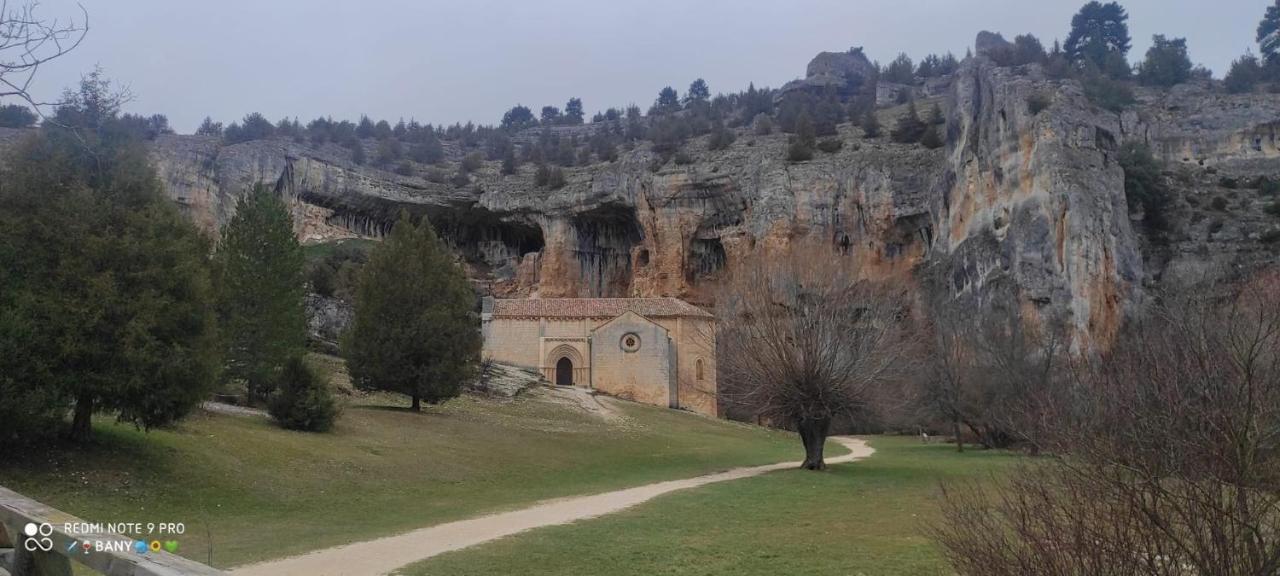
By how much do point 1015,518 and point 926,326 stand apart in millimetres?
36848

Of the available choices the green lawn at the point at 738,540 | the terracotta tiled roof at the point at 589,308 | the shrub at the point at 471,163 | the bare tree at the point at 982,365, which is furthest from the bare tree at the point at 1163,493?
the shrub at the point at 471,163

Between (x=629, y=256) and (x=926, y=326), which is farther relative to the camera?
(x=629, y=256)

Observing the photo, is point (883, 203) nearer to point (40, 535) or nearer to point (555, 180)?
point (555, 180)

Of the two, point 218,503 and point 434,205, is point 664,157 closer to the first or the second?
point 434,205

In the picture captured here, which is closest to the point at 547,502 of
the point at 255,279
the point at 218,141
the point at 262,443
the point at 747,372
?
Answer: the point at 262,443

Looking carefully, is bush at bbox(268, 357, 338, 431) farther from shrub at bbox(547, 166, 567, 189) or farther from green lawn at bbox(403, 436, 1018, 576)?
shrub at bbox(547, 166, 567, 189)

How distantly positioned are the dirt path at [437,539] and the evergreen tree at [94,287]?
628 cm

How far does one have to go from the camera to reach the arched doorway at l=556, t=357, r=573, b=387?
5006 centimetres

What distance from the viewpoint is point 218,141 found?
6625 centimetres

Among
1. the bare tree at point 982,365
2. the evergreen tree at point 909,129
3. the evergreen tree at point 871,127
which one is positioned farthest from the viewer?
the evergreen tree at point 871,127

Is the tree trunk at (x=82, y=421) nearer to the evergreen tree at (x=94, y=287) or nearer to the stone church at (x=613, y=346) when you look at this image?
the evergreen tree at (x=94, y=287)

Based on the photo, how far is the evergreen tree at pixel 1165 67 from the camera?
66.4 metres

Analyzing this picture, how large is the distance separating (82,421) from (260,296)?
11938mm

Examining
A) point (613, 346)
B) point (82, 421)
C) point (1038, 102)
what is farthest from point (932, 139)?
point (82, 421)
